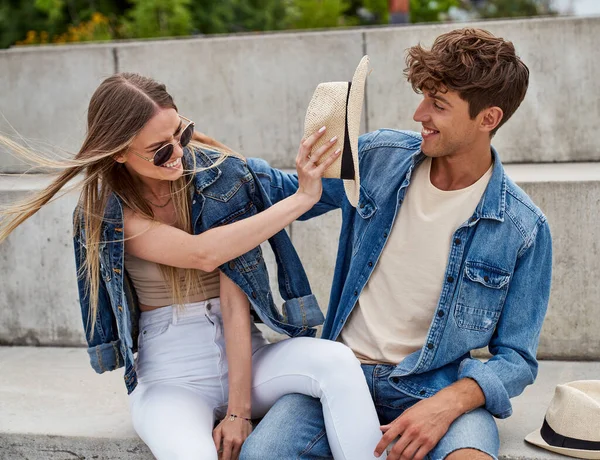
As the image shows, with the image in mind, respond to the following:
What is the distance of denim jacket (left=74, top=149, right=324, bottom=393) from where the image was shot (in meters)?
2.69

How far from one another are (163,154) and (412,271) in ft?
2.77

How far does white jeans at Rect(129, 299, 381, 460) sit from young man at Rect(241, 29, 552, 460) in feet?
0.28

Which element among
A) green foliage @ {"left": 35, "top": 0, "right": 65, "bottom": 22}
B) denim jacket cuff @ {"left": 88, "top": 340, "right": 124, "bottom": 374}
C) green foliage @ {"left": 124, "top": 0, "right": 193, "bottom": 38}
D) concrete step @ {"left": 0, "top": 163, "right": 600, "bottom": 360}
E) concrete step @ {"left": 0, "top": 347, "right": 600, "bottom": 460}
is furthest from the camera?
green foliage @ {"left": 35, "top": 0, "right": 65, "bottom": 22}

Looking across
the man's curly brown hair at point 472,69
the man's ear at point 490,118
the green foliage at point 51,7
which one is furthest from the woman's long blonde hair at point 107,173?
the green foliage at point 51,7

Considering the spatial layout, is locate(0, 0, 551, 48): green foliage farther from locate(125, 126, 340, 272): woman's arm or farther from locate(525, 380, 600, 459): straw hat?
locate(525, 380, 600, 459): straw hat

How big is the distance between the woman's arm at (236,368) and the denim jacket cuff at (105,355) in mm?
391

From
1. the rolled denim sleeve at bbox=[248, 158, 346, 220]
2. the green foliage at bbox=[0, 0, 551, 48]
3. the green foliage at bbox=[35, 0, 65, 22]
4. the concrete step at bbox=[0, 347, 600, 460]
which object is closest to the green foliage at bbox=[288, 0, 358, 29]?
the green foliage at bbox=[0, 0, 551, 48]

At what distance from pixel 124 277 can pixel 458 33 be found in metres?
1.28

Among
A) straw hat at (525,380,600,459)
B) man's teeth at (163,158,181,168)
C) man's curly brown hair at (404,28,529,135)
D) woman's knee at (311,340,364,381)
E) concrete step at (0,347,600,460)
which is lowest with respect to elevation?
concrete step at (0,347,600,460)

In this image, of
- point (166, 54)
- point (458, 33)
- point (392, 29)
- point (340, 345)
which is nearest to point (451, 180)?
point (458, 33)

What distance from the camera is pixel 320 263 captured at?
390cm

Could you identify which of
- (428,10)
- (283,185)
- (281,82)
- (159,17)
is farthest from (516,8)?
(283,185)

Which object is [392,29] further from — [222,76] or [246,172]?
[246,172]

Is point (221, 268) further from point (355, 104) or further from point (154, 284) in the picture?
point (355, 104)
